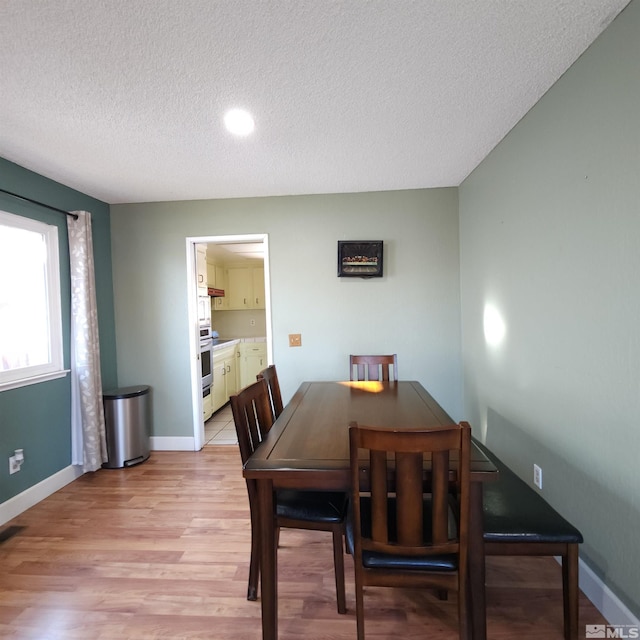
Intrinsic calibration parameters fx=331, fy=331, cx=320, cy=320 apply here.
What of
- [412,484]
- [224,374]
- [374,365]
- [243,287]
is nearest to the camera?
[412,484]

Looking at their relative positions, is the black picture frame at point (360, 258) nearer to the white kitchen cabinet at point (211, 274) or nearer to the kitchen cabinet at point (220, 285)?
the white kitchen cabinet at point (211, 274)

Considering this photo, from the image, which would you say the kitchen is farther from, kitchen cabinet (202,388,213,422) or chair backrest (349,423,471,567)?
chair backrest (349,423,471,567)

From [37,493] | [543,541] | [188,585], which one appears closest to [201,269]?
[37,493]

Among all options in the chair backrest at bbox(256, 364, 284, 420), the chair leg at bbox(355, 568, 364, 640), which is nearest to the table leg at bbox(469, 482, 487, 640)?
the chair leg at bbox(355, 568, 364, 640)

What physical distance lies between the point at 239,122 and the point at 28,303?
2073 mm

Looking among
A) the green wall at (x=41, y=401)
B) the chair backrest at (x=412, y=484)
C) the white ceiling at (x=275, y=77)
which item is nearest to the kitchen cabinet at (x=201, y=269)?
the green wall at (x=41, y=401)

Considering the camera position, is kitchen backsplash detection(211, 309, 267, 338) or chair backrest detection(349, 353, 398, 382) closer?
chair backrest detection(349, 353, 398, 382)

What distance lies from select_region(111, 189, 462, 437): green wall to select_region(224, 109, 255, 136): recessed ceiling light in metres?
1.16

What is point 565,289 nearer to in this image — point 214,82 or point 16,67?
point 214,82

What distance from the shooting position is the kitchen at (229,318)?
384 centimetres

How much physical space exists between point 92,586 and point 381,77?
283 cm

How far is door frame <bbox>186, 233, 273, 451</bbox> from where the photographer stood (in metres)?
3.15

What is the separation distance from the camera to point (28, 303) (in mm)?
2471

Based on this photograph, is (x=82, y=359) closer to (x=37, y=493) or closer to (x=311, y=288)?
(x=37, y=493)
